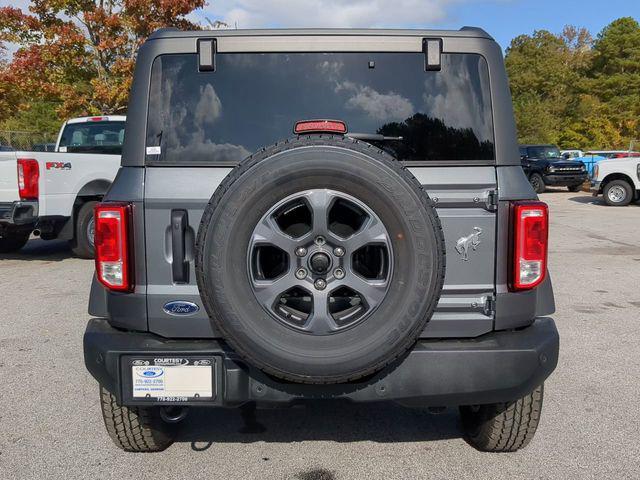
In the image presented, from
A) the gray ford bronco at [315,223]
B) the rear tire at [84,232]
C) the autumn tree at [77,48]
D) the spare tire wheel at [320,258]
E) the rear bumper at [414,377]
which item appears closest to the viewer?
the spare tire wheel at [320,258]

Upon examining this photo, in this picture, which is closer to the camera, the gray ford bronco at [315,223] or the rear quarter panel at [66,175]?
the gray ford bronco at [315,223]

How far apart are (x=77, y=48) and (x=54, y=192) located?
31.5 feet

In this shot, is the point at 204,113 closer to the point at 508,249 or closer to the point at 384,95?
the point at 384,95

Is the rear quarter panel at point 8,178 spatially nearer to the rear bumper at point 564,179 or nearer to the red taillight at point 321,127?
the red taillight at point 321,127

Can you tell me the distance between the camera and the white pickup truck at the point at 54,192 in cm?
805

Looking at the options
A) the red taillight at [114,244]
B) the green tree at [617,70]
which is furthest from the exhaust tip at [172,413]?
the green tree at [617,70]

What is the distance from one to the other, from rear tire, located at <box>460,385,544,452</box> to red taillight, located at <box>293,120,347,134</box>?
158cm

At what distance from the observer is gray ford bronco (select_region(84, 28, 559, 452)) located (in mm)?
2547

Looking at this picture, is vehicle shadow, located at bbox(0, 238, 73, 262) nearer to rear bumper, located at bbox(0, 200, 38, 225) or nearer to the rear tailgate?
rear bumper, located at bbox(0, 200, 38, 225)

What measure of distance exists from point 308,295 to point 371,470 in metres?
1.11

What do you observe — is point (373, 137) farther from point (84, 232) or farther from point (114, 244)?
point (84, 232)

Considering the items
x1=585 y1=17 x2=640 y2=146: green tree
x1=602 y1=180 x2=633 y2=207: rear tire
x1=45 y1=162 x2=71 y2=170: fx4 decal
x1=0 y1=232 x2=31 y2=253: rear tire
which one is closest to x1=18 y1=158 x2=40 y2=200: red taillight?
x1=45 y1=162 x2=71 y2=170: fx4 decal

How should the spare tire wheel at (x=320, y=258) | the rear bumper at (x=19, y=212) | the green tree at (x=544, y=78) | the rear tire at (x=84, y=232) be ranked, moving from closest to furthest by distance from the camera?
the spare tire wheel at (x=320, y=258), the rear bumper at (x=19, y=212), the rear tire at (x=84, y=232), the green tree at (x=544, y=78)

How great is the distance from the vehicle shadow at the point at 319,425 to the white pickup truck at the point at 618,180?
52.7 feet
